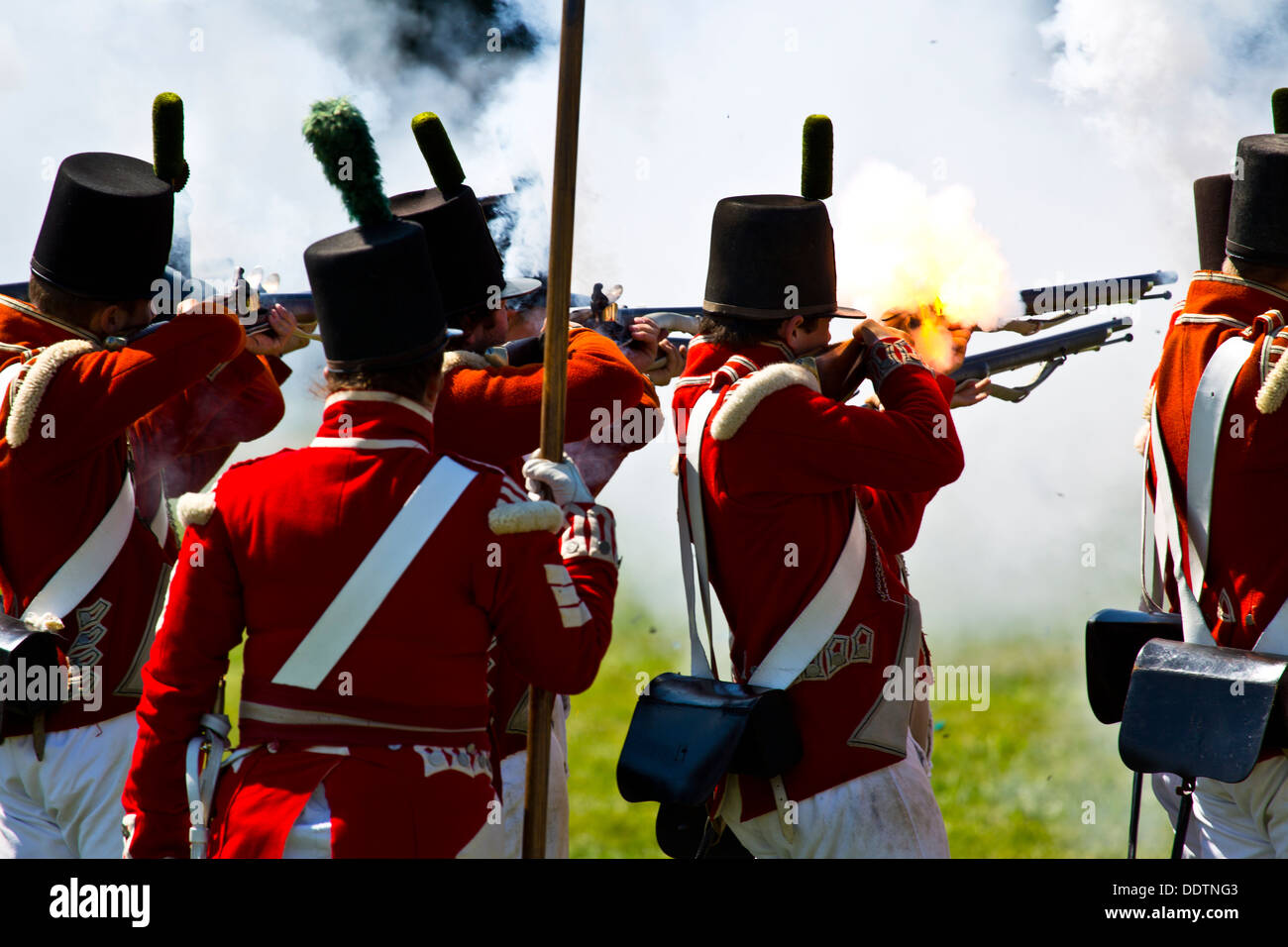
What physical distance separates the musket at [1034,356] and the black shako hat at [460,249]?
1328 mm

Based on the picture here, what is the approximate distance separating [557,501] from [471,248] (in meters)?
0.92

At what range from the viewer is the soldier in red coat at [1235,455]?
11.1ft

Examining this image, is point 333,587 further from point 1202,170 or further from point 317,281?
point 1202,170

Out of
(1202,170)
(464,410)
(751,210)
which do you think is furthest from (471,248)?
(1202,170)

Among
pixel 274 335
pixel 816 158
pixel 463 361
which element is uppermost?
pixel 816 158

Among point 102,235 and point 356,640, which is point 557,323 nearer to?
point 356,640

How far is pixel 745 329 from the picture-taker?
357 centimetres

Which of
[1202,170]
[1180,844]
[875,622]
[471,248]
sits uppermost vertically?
[1202,170]

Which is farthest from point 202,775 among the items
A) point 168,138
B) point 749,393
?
point 168,138

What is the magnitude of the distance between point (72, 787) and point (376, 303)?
59.1 inches

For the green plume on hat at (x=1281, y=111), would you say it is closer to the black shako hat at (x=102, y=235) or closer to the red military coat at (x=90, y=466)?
the red military coat at (x=90, y=466)

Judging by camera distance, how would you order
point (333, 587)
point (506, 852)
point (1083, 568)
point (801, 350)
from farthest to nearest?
point (1083, 568) → point (801, 350) → point (506, 852) → point (333, 587)

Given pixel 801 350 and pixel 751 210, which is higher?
pixel 751 210
